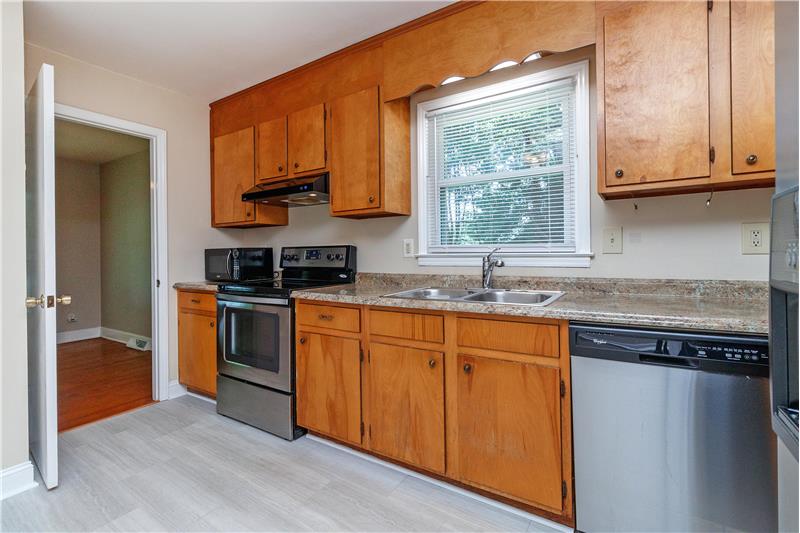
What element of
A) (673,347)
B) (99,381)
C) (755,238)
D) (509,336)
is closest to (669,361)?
(673,347)

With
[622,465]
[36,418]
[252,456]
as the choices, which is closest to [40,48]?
[36,418]

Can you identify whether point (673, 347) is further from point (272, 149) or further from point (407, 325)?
point (272, 149)

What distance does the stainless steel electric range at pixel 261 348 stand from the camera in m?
2.37

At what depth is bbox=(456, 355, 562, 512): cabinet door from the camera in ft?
5.08

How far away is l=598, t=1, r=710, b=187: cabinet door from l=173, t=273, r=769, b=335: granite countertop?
0.53m

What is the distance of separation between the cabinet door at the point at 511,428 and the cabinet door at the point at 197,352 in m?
1.99

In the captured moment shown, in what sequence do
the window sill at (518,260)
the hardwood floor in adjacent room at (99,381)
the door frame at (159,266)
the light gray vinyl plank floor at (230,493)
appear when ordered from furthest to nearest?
the door frame at (159,266) < the hardwood floor in adjacent room at (99,381) < the window sill at (518,260) < the light gray vinyl plank floor at (230,493)

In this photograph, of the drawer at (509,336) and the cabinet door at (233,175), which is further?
the cabinet door at (233,175)

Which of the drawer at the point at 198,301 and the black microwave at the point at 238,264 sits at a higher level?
the black microwave at the point at 238,264

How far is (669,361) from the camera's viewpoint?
4.35 ft

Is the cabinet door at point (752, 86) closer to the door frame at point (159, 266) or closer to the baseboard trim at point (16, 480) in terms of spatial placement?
the baseboard trim at point (16, 480)

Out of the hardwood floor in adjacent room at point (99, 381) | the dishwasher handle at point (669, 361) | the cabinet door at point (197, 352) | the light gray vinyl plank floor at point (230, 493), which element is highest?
the dishwasher handle at point (669, 361)

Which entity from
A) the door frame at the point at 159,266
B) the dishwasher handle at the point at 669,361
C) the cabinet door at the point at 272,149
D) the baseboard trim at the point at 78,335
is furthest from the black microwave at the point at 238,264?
the baseboard trim at the point at 78,335

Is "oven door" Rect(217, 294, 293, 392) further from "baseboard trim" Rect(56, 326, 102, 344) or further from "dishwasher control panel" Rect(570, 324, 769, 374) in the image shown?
"baseboard trim" Rect(56, 326, 102, 344)
